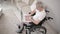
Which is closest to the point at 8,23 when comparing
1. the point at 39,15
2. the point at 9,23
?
the point at 9,23

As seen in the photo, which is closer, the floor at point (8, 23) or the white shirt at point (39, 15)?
the white shirt at point (39, 15)

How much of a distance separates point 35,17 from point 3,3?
10.7 feet

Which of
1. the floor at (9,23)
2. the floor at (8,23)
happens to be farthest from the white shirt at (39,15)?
the floor at (8,23)

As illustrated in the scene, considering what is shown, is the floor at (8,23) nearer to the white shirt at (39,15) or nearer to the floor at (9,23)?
the floor at (9,23)

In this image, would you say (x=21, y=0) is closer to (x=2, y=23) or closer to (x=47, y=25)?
(x=2, y=23)

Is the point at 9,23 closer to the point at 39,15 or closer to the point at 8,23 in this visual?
the point at 8,23

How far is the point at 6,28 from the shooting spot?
3.17m

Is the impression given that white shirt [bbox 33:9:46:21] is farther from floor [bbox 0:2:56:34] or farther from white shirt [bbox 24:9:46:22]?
floor [bbox 0:2:56:34]

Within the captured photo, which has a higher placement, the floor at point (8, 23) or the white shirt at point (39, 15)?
the white shirt at point (39, 15)

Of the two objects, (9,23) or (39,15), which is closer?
(39,15)

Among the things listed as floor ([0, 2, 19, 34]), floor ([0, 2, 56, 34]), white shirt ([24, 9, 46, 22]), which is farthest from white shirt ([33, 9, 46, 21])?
floor ([0, 2, 19, 34])

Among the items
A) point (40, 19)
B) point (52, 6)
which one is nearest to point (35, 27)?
point (40, 19)

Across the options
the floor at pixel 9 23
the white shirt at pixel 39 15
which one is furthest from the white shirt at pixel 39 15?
the floor at pixel 9 23

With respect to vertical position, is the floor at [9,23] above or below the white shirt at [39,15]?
below
